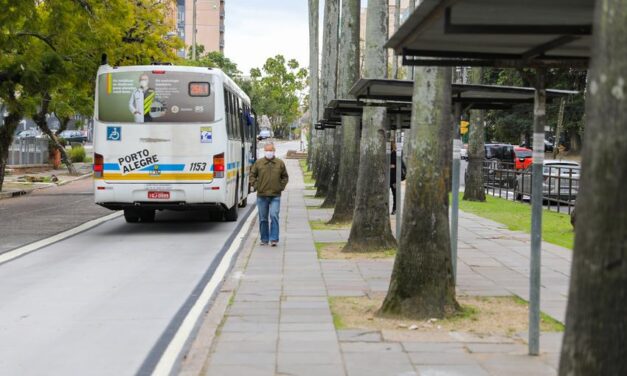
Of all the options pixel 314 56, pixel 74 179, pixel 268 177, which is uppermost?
pixel 314 56

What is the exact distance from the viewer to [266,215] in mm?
15367

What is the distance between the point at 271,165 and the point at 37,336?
7932 mm

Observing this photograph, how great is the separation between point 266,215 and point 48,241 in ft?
13.9

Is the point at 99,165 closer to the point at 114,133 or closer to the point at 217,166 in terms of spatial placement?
the point at 114,133

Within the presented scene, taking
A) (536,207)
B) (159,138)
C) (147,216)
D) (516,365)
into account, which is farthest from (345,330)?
(147,216)

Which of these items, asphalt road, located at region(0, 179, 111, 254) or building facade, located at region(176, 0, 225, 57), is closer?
asphalt road, located at region(0, 179, 111, 254)

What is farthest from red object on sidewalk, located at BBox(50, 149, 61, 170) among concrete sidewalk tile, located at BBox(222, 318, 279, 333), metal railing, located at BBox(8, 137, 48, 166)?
concrete sidewalk tile, located at BBox(222, 318, 279, 333)

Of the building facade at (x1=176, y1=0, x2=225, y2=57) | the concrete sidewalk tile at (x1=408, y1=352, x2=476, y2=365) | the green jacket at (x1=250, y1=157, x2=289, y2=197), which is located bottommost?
the concrete sidewalk tile at (x1=408, y1=352, x2=476, y2=365)

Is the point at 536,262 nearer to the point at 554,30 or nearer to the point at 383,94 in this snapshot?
the point at 554,30

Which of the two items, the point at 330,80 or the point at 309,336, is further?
the point at 330,80

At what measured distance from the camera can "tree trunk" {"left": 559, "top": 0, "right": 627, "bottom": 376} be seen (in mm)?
3309

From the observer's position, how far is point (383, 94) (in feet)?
38.1

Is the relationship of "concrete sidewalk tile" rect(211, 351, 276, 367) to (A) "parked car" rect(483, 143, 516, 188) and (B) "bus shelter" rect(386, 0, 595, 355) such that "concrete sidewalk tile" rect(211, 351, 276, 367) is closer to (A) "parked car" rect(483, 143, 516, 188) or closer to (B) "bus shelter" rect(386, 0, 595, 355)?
(B) "bus shelter" rect(386, 0, 595, 355)

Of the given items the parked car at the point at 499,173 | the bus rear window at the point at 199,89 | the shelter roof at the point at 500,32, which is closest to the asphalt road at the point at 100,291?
the bus rear window at the point at 199,89
